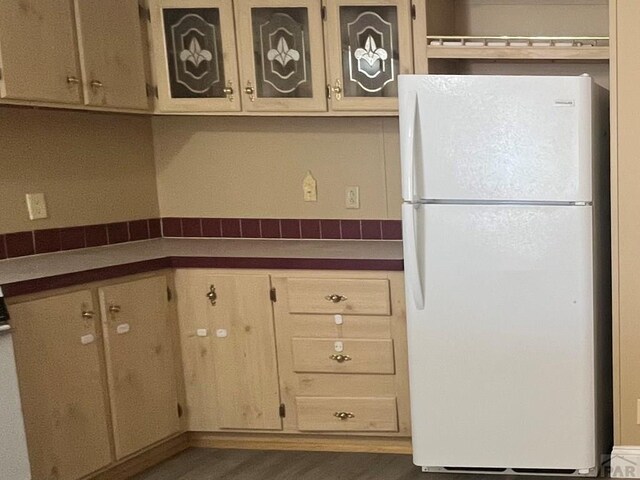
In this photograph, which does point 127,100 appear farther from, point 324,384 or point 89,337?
point 324,384

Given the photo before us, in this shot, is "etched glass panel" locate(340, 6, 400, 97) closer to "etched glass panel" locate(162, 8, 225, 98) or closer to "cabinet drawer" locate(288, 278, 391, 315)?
"etched glass panel" locate(162, 8, 225, 98)

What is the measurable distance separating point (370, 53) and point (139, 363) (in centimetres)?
155

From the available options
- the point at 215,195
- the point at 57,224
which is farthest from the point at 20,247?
the point at 215,195

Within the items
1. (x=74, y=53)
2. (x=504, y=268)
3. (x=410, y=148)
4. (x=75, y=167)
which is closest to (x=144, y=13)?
(x=74, y=53)

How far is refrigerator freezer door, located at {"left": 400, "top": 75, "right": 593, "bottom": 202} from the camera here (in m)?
2.49

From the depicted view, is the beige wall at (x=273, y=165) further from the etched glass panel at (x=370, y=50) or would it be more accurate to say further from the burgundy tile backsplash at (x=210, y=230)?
the etched glass panel at (x=370, y=50)

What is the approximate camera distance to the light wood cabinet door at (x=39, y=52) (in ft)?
8.52

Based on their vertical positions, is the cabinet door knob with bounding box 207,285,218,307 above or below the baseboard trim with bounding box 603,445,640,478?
above

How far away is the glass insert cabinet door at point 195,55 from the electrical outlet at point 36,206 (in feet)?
2.15

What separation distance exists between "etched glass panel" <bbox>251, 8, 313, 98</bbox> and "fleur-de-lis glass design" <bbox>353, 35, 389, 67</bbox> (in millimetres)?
213

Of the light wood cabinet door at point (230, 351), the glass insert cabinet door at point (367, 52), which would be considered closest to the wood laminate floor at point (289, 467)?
the light wood cabinet door at point (230, 351)

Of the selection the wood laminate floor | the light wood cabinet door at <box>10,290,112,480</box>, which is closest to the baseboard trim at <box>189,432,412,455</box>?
the wood laminate floor

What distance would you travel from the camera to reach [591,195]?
2525 millimetres

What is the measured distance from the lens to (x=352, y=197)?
3.45 metres
